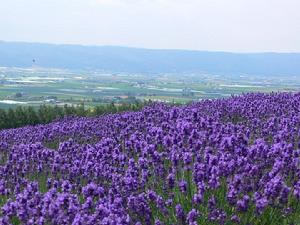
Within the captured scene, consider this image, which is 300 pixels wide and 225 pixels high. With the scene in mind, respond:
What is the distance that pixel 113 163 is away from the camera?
588 cm

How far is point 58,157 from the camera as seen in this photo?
6.31 metres

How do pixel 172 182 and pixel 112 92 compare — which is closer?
pixel 172 182

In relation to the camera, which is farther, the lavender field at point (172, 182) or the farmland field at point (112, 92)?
the farmland field at point (112, 92)

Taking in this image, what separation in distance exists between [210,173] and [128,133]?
11.7 ft

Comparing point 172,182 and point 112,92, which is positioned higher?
point 172,182

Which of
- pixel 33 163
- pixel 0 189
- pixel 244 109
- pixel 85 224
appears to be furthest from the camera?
pixel 244 109

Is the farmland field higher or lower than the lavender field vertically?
lower

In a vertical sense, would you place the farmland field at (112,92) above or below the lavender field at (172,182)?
below

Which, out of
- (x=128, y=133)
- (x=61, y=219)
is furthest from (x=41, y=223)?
(x=128, y=133)

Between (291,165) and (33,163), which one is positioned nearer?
(291,165)

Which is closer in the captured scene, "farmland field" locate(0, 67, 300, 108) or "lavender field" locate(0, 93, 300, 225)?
"lavender field" locate(0, 93, 300, 225)

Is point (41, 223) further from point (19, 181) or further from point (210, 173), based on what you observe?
point (19, 181)

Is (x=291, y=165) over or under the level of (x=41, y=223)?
over

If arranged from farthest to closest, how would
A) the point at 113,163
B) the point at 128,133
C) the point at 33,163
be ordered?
1. the point at 128,133
2. the point at 33,163
3. the point at 113,163
